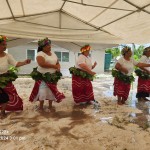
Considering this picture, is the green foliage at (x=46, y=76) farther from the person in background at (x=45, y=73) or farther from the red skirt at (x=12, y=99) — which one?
the red skirt at (x=12, y=99)

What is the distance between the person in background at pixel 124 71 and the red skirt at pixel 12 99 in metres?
2.42

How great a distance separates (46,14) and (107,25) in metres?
1.89

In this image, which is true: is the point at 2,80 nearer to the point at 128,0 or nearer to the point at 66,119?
the point at 66,119

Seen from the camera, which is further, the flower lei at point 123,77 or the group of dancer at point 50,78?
the flower lei at point 123,77

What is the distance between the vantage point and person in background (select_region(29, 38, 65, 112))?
13.8ft

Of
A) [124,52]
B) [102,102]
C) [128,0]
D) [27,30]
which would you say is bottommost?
[102,102]

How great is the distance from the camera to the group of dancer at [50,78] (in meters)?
3.89

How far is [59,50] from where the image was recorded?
1633 cm

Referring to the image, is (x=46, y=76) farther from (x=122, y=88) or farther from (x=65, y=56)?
(x=65, y=56)

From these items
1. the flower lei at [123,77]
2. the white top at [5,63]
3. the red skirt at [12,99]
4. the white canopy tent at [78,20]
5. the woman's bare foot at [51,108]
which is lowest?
the woman's bare foot at [51,108]

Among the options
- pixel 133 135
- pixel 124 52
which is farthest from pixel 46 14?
pixel 133 135

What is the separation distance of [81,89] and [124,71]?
1.14 m

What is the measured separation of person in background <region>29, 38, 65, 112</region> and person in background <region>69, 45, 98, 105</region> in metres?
0.69

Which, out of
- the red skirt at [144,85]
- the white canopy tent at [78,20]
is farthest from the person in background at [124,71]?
the white canopy tent at [78,20]
